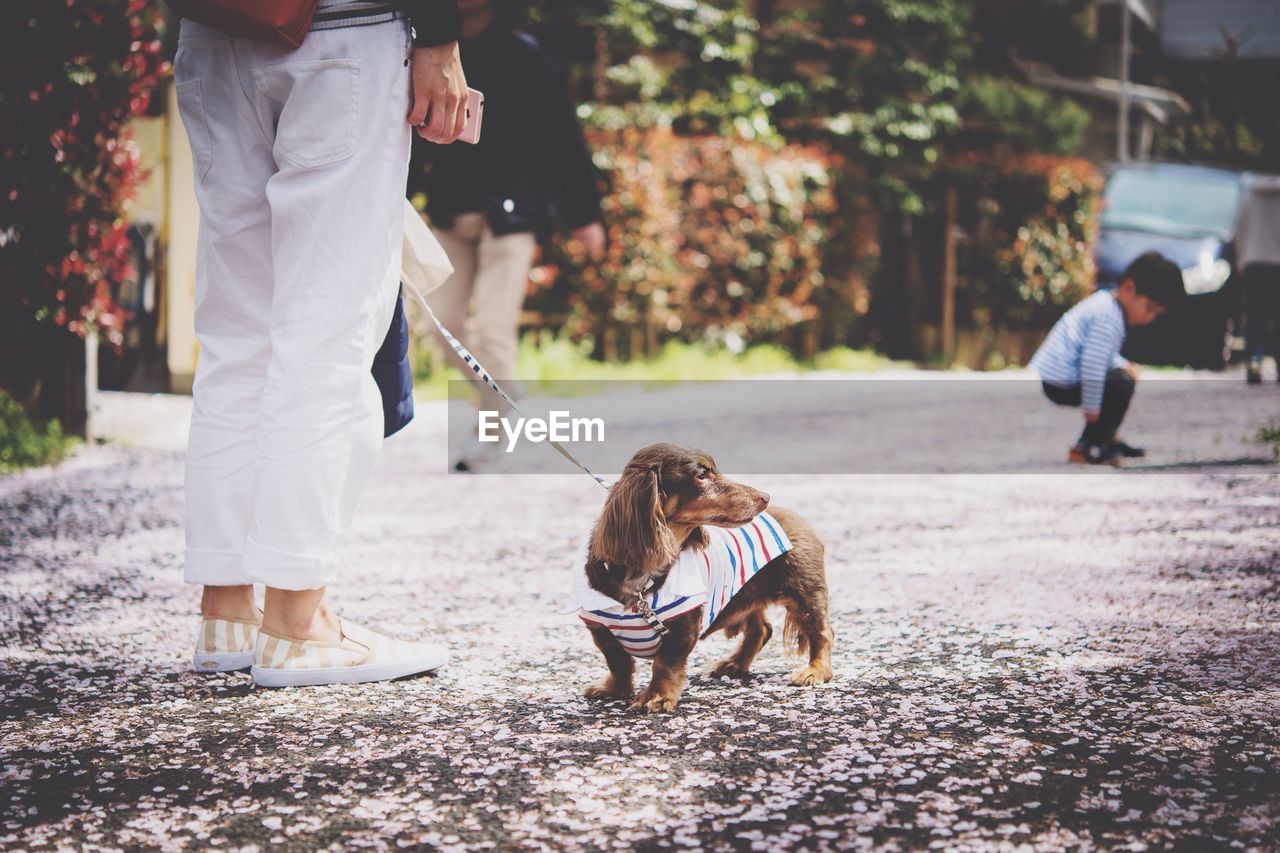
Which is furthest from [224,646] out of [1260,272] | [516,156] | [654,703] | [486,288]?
[1260,272]

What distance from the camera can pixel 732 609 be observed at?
2.51m

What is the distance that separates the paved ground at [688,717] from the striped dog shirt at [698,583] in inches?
6.0

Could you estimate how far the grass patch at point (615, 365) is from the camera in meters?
8.73

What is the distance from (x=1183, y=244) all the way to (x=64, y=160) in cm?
1006

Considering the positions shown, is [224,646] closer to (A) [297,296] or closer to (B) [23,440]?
(A) [297,296]

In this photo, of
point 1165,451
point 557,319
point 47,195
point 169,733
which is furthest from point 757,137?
point 169,733

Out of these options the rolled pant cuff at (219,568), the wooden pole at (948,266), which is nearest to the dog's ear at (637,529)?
the rolled pant cuff at (219,568)

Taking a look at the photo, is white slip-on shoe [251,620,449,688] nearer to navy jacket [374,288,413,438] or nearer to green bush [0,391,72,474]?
navy jacket [374,288,413,438]

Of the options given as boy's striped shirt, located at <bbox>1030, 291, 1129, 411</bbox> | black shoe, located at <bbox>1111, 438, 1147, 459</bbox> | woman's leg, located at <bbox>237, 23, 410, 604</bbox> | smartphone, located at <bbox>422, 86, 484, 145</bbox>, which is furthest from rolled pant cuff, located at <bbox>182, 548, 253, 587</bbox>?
black shoe, located at <bbox>1111, 438, 1147, 459</bbox>

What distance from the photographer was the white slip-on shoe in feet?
7.98

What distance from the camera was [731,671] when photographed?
105 inches

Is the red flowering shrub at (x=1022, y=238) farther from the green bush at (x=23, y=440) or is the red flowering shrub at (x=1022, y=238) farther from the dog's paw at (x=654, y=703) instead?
the dog's paw at (x=654, y=703)

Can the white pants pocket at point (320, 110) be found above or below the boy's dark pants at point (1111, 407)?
above

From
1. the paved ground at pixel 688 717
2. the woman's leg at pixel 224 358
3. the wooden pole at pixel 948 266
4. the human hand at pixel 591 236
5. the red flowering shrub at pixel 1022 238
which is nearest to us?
the paved ground at pixel 688 717
